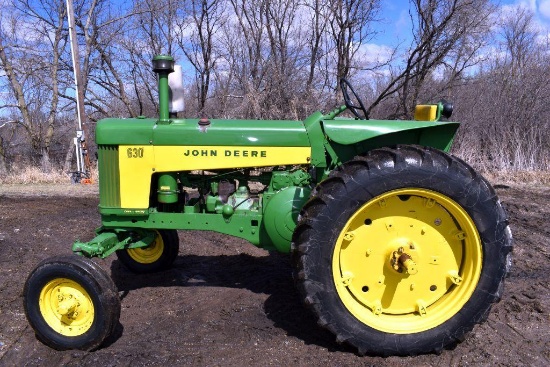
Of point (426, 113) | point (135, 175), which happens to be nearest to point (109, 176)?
point (135, 175)

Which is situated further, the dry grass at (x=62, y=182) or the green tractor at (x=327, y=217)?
the dry grass at (x=62, y=182)

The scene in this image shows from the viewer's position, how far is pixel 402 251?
277 centimetres

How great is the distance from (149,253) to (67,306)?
1.43 metres

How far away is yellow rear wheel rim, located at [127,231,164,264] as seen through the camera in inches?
164

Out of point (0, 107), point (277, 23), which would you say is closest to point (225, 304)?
point (277, 23)

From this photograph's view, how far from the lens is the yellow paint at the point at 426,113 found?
10.2ft

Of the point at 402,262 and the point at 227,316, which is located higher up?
the point at 402,262

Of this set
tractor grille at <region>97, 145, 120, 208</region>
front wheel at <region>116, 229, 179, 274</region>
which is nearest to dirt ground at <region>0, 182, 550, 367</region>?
front wheel at <region>116, 229, 179, 274</region>

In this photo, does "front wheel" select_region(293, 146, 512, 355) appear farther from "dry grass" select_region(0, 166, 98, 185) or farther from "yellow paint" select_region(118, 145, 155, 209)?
"dry grass" select_region(0, 166, 98, 185)

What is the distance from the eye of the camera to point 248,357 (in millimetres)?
2713

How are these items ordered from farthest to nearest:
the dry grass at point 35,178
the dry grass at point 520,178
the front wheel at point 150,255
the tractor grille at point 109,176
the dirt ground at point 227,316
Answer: the dry grass at point 35,178 → the dry grass at point 520,178 → the front wheel at point 150,255 → the tractor grille at point 109,176 → the dirt ground at point 227,316

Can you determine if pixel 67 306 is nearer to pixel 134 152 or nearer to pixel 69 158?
pixel 134 152

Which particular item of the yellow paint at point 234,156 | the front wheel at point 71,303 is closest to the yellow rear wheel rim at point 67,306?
the front wheel at point 71,303

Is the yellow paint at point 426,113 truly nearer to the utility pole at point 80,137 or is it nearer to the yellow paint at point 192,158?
the yellow paint at point 192,158
